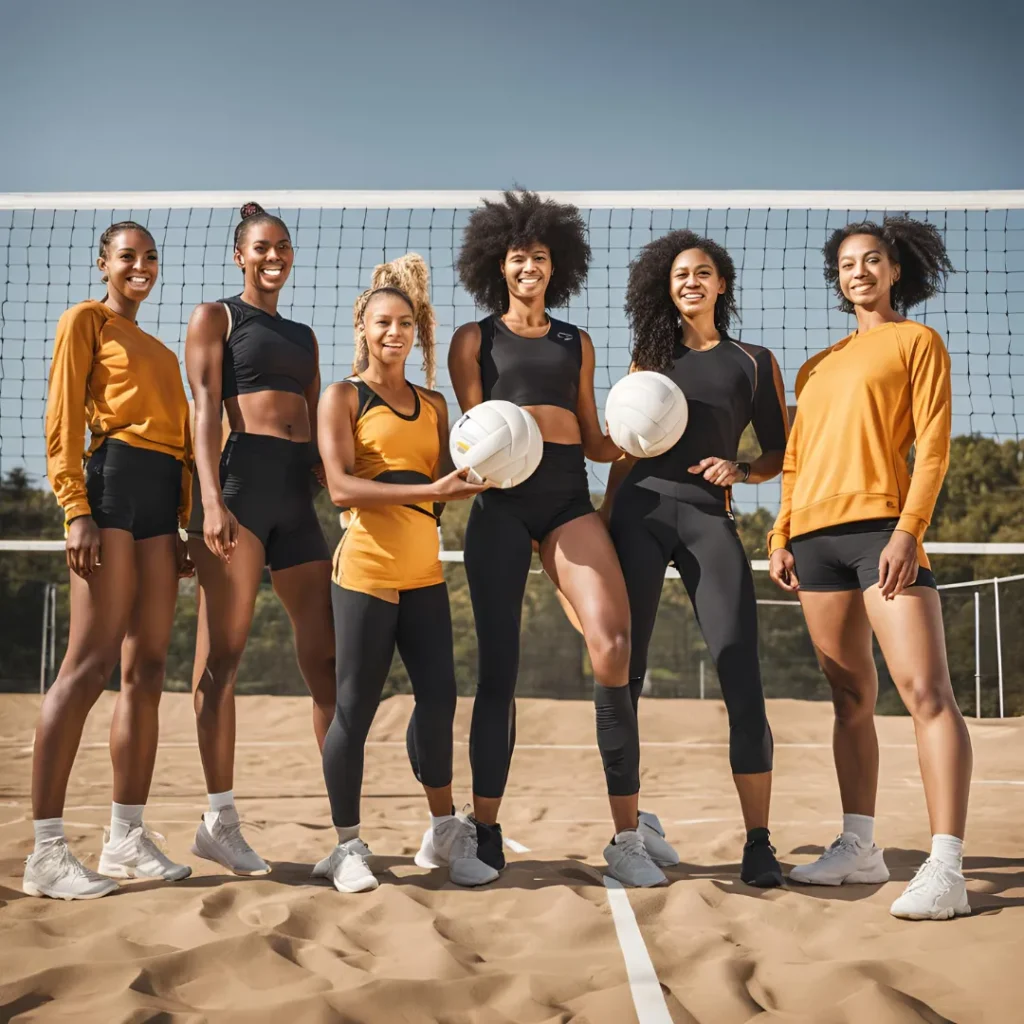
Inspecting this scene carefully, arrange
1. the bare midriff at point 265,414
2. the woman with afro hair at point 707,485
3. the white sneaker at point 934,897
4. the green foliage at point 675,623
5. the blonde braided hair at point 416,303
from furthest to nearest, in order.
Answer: the green foliage at point 675,623, the blonde braided hair at point 416,303, the bare midriff at point 265,414, the woman with afro hair at point 707,485, the white sneaker at point 934,897

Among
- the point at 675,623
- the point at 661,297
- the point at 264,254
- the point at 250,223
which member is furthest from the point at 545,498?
the point at 675,623

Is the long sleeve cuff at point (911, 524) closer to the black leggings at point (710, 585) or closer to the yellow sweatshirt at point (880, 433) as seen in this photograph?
the yellow sweatshirt at point (880, 433)

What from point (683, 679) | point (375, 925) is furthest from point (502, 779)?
point (683, 679)

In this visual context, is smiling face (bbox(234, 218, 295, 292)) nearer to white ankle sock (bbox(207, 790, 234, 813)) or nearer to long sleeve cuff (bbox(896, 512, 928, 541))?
white ankle sock (bbox(207, 790, 234, 813))

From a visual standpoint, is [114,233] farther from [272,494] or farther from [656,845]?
[656,845]

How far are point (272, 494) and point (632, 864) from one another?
1.74m

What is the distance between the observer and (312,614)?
3791 mm

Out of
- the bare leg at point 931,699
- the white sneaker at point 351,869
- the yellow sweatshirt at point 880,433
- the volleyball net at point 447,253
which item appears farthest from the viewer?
the volleyball net at point 447,253

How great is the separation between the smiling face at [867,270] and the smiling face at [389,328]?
1.49 meters

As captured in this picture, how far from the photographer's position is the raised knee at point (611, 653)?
3.45 meters

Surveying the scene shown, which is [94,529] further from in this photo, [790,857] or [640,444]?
[790,857]

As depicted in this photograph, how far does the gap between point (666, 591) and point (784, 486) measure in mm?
21933

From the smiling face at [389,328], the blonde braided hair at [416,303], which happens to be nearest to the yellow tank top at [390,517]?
the smiling face at [389,328]

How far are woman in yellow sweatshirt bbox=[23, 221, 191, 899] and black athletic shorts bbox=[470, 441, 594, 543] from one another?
3.64 ft
